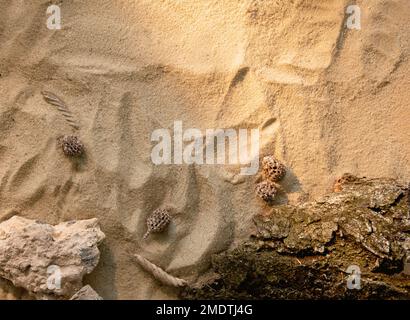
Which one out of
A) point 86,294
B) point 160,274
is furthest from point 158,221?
point 86,294

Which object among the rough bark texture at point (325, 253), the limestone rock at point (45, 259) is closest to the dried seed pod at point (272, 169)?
the rough bark texture at point (325, 253)

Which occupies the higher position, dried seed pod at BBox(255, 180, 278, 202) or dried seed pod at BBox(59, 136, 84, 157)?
dried seed pod at BBox(59, 136, 84, 157)

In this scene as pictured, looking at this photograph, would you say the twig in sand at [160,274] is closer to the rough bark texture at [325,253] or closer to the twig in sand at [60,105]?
the rough bark texture at [325,253]

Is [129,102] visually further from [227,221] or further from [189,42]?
[227,221]

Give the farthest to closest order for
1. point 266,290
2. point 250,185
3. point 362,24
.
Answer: point 362,24 < point 250,185 < point 266,290

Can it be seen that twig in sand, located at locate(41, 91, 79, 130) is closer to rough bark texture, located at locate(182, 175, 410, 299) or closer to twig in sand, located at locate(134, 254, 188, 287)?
twig in sand, located at locate(134, 254, 188, 287)

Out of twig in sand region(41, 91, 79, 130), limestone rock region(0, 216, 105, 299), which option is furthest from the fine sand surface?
limestone rock region(0, 216, 105, 299)

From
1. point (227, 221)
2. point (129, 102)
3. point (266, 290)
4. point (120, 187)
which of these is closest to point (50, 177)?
point (120, 187)
